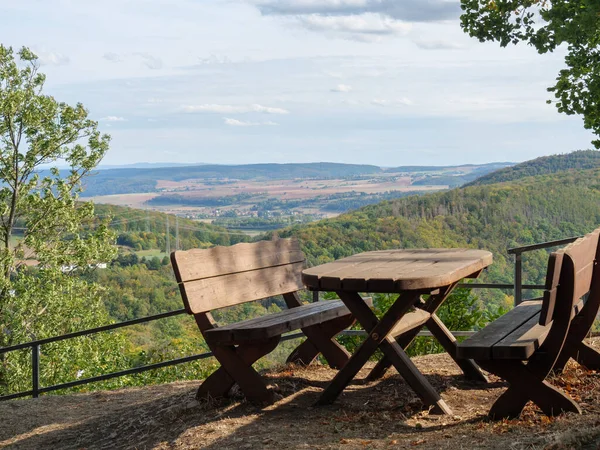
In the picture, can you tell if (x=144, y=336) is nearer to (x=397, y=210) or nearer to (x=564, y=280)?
(x=397, y=210)

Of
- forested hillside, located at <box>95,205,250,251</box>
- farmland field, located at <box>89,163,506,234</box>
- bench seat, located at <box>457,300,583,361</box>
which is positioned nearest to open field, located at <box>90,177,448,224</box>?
farmland field, located at <box>89,163,506,234</box>

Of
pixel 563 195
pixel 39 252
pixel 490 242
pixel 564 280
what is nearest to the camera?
pixel 564 280

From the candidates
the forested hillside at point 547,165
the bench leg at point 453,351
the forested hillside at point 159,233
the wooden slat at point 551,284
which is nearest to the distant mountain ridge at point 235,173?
the forested hillside at point 159,233

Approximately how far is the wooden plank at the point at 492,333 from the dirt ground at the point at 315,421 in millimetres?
392

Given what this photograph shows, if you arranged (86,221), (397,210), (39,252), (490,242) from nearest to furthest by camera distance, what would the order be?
1. (39,252)
2. (86,221)
3. (490,242)
4. (397,210)

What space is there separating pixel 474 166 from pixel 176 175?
3793cm

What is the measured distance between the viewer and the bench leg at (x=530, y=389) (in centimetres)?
379

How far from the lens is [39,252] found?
1955 centimetres

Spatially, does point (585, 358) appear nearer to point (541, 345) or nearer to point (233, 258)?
point (541, 345)

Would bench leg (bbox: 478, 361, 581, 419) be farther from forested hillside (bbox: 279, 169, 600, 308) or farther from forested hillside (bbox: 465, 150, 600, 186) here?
forested hillside (bbox: 465, 150, 600, 186)

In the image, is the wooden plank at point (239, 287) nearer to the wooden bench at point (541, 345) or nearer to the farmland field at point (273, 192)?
the wooden bench at point (541, 345)

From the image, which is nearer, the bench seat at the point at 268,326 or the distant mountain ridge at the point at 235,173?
the bench seat at the point at 268,326

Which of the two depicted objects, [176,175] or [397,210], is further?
[176,175]

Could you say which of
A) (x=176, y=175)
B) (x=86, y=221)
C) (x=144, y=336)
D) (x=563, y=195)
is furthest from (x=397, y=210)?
(x=176, y=175)
